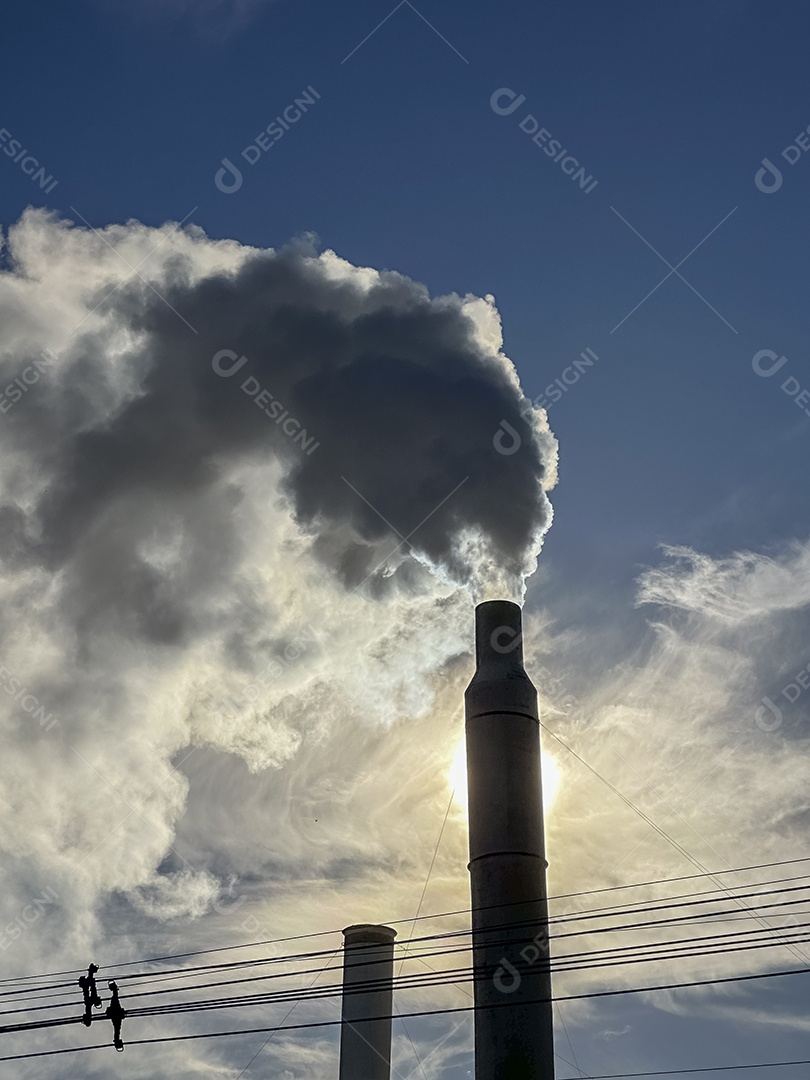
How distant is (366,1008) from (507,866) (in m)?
8.65

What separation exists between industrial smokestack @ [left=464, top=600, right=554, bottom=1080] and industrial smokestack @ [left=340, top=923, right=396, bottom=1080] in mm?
6340

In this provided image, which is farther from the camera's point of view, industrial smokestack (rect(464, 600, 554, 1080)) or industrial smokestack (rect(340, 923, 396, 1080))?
industrial smokestack (rect(340, 923, 396, 1080))

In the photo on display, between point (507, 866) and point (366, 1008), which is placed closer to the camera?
point (507, 866)

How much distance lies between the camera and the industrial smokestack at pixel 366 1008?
2541cm

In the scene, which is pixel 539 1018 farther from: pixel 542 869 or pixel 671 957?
pixel 671 957

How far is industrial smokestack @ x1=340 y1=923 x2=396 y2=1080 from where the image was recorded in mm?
25406

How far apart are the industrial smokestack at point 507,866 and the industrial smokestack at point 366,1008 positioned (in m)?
6.34

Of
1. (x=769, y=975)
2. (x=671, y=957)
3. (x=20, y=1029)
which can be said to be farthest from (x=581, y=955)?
(x=20, y=1029)

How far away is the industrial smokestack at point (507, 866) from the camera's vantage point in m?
18.6

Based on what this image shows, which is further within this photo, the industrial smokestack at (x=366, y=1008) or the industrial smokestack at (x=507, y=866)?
the industrial smokestack at (x=366, y=1008)

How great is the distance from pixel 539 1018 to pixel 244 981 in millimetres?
5254

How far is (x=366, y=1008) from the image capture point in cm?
2584

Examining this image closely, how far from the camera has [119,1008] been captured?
19.1 meters

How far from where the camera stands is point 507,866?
771 inches
